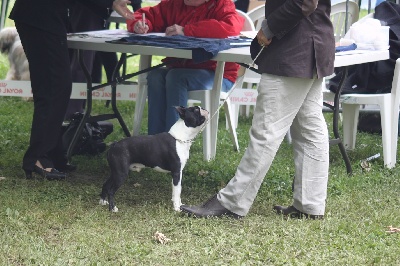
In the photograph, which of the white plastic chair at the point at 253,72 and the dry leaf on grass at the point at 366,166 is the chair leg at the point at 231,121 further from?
Answer: the dry leaf on grass at the point at 366,166

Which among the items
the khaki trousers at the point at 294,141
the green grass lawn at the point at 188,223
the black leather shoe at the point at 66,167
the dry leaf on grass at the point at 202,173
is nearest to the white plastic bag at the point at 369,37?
the green grass lawn at the point at 188,223

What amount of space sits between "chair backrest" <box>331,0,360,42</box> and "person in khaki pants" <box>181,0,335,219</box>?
126 inches

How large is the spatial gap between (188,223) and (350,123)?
9.30 feet

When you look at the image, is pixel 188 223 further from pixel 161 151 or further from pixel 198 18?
pixel 198 18

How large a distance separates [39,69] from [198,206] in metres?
1.58

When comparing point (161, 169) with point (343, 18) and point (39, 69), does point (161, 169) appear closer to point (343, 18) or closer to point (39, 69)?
point (39, 69)

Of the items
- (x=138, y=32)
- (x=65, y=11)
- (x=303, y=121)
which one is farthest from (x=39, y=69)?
(x=303, y=121)

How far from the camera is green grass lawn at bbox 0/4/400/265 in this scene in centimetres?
435

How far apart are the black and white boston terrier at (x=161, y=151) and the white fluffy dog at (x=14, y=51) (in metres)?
4.22

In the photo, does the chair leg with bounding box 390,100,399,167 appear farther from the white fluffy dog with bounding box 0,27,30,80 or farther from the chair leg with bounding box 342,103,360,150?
the white fluffy dog with bounding box 0,27,30,80

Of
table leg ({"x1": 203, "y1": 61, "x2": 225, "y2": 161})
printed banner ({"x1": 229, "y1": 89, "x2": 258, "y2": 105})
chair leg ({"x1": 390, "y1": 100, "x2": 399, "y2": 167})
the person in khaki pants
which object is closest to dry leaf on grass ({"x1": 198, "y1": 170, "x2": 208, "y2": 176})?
table leg ({"x1": 203, "y1": 61, "x2": 225, "y2": 161})

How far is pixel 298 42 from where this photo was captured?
468 centimetres

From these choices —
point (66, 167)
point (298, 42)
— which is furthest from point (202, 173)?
point (298, 42)

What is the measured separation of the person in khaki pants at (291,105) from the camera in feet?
15.3
